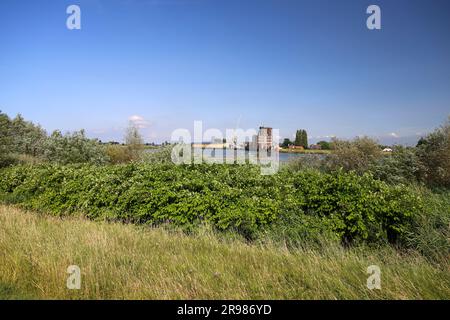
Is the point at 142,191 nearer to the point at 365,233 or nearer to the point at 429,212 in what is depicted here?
the point at 365,233

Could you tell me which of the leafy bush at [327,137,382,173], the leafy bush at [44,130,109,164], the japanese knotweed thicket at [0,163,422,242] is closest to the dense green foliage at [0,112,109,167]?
the leafy bush at [44,130,109,164]

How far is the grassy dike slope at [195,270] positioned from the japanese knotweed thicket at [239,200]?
2.27 ft

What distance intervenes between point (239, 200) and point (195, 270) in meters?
2.52

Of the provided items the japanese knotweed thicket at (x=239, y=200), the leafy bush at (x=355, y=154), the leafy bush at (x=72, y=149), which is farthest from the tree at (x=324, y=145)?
the leafy bush at (x=72, y=149)

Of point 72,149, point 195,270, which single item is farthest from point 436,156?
point 72,149

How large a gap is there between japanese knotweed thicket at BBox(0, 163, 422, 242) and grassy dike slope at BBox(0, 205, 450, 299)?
692 millimetres

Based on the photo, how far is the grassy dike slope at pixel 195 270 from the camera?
404cm

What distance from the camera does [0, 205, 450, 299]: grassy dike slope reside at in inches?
159

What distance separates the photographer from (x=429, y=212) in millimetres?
6195

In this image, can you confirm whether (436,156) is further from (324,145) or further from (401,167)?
(324,145)

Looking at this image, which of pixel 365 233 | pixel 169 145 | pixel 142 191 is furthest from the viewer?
pixel 169 145

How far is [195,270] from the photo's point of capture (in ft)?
15.0

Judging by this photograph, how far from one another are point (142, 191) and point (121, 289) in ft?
12.1
